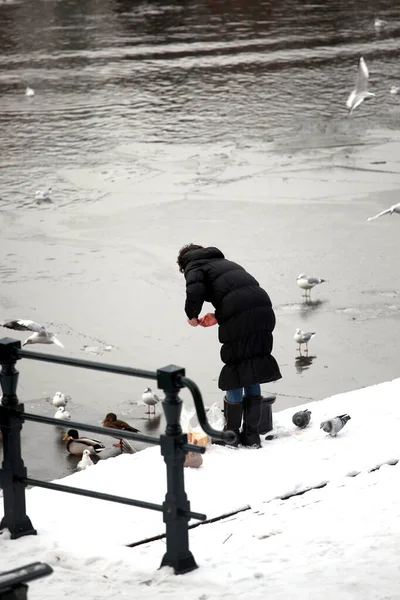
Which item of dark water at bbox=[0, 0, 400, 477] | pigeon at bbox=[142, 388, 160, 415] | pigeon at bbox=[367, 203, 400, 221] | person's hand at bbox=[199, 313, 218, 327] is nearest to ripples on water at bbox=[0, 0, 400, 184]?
dark water at bbox=[0, 0, 400, 477]

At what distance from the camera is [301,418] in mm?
7504

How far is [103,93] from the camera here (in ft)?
68.6

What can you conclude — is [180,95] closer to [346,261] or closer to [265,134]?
[265,134]

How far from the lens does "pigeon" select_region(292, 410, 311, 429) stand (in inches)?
295

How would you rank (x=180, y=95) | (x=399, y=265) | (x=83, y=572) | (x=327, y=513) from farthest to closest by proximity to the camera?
1. (x=180, y=95)
2. (x=399, y=265)
3. (x=327, y=513)
4. (x=83, y=572)

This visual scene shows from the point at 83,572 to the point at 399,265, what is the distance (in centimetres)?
832

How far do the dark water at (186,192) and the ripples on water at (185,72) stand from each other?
0.20ft

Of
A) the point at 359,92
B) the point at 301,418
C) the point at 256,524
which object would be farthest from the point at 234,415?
the point at 359,92

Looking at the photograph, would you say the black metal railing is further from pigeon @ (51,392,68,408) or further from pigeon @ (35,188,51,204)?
pigeon @ (35,188,51,204)

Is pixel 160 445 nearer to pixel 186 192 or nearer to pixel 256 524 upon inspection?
pixel 256 524

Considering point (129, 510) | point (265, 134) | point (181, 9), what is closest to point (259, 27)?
point (181, 9)

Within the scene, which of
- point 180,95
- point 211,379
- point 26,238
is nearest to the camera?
point 211,379

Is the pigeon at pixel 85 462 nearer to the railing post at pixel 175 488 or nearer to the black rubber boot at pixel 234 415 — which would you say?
the black rubber boot at pixel 234 415

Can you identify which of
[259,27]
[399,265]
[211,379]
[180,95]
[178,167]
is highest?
[259,27]
